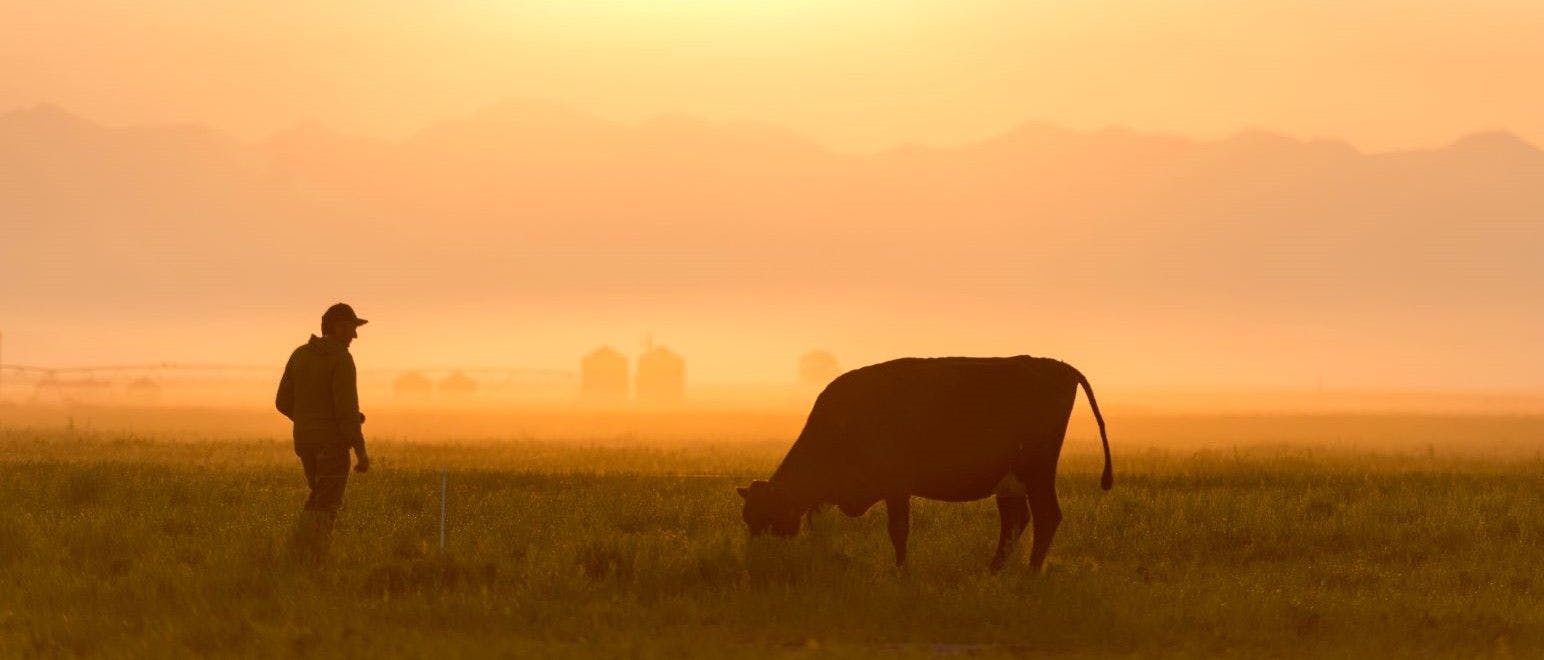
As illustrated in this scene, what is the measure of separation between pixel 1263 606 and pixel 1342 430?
5175 inches

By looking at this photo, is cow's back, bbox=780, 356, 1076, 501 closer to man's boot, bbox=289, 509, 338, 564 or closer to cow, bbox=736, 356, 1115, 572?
cow, bbox=736, 356, 1115, 572

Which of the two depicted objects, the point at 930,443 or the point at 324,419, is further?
the point at 930,443

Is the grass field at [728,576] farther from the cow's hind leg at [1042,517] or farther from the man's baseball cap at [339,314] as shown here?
the man's baseball cap at [339,314]

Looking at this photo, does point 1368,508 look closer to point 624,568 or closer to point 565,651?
point 624,568

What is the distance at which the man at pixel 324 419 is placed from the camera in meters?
17.2

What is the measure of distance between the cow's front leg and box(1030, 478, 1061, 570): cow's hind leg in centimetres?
127

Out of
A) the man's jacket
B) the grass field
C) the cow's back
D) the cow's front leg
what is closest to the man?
the man's jacket

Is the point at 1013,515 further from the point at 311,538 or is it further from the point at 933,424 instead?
the point at 311,538

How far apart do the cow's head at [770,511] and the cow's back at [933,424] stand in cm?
37

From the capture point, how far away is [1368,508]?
23719mm

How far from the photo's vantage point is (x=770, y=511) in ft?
59.4

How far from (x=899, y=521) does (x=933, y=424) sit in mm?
1084

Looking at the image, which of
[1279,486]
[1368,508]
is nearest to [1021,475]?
[1368,508]

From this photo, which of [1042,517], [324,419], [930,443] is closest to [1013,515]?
[1042,517]
